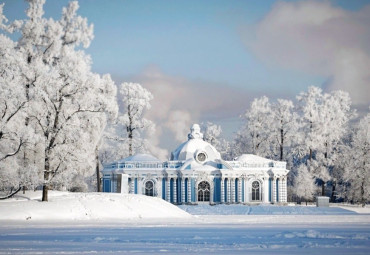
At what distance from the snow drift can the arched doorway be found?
63.3 feet

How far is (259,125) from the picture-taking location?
6438 centimetres

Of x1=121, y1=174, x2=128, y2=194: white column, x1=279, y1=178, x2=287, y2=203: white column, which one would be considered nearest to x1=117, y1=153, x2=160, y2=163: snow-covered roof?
x1=121, y1=174, x2=128, y2=194: white column

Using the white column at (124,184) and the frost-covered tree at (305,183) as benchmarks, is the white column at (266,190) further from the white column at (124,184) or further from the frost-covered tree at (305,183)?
the white column at (124,184)

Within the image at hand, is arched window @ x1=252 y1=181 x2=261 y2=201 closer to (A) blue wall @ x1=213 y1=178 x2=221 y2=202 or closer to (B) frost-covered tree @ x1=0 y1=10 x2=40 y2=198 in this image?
(A) blue wall @ x1=213 y1=178 x2=221 y2=202

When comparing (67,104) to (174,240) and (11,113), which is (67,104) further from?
(174,240)

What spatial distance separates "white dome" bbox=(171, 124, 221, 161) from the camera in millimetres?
55500

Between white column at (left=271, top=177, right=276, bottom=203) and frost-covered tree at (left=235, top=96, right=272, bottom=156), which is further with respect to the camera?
frost-covered tree at (left=235, top=96, right=272, bottom=156)

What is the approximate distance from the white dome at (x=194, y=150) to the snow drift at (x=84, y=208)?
67.7 feet

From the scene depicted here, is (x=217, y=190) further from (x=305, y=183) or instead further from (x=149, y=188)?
(x=305, y=183)

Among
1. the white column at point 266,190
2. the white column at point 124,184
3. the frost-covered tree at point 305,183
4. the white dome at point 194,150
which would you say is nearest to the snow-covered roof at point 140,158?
the white dome at point 194,150

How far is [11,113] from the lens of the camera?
29578 mm

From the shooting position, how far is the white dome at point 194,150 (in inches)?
2185

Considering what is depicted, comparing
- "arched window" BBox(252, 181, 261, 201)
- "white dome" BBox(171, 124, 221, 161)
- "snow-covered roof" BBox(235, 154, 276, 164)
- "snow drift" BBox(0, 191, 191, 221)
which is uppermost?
"white dome" BBox(171, 124, 221, 161)

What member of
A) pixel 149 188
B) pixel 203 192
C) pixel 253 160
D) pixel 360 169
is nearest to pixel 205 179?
pixel 203 192
